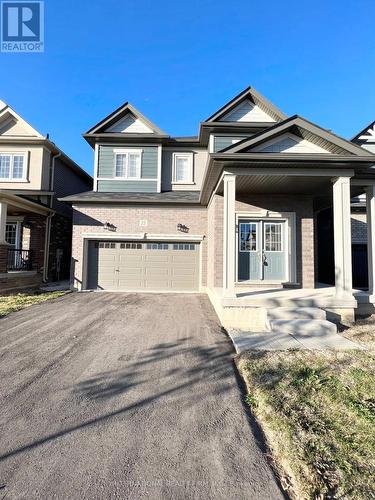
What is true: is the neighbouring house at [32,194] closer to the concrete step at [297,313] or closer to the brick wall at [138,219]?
the brick wall at [138,219]

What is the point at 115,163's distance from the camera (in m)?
11.9

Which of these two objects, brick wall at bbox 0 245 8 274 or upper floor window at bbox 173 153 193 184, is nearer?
brick wall at bbox 0 245 8 274

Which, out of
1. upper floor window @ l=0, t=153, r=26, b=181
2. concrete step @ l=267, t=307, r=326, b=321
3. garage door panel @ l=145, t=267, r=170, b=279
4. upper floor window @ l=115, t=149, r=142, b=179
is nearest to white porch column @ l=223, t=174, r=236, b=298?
concrete step @ l=267, t=307, r=326, b=321

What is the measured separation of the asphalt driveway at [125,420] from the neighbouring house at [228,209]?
2.47 m

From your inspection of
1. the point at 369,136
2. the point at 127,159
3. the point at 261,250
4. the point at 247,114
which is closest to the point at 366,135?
the point at 369,136

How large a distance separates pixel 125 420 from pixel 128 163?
1112cm

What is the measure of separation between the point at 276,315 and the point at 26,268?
10.5 meters

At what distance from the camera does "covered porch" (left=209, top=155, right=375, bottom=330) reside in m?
6.03

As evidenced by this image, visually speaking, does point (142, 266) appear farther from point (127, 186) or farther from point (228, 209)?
point (228, 209)

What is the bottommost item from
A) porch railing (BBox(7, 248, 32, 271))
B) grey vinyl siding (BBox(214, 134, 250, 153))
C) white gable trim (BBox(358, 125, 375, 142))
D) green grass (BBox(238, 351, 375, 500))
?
green grass (BBox(238, 351, 375, 500))

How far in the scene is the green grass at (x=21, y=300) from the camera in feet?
23.6

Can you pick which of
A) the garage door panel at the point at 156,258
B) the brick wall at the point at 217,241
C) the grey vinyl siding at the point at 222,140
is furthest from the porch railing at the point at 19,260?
the grey vinyl siding at the point at 222,140

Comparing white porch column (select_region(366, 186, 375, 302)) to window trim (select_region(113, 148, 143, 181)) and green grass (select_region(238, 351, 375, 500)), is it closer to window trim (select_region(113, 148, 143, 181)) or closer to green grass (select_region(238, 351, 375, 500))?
green grass (select_region(238, 351, 375, 500))

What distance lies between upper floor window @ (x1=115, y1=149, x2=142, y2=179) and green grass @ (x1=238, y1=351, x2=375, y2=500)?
9979mm
